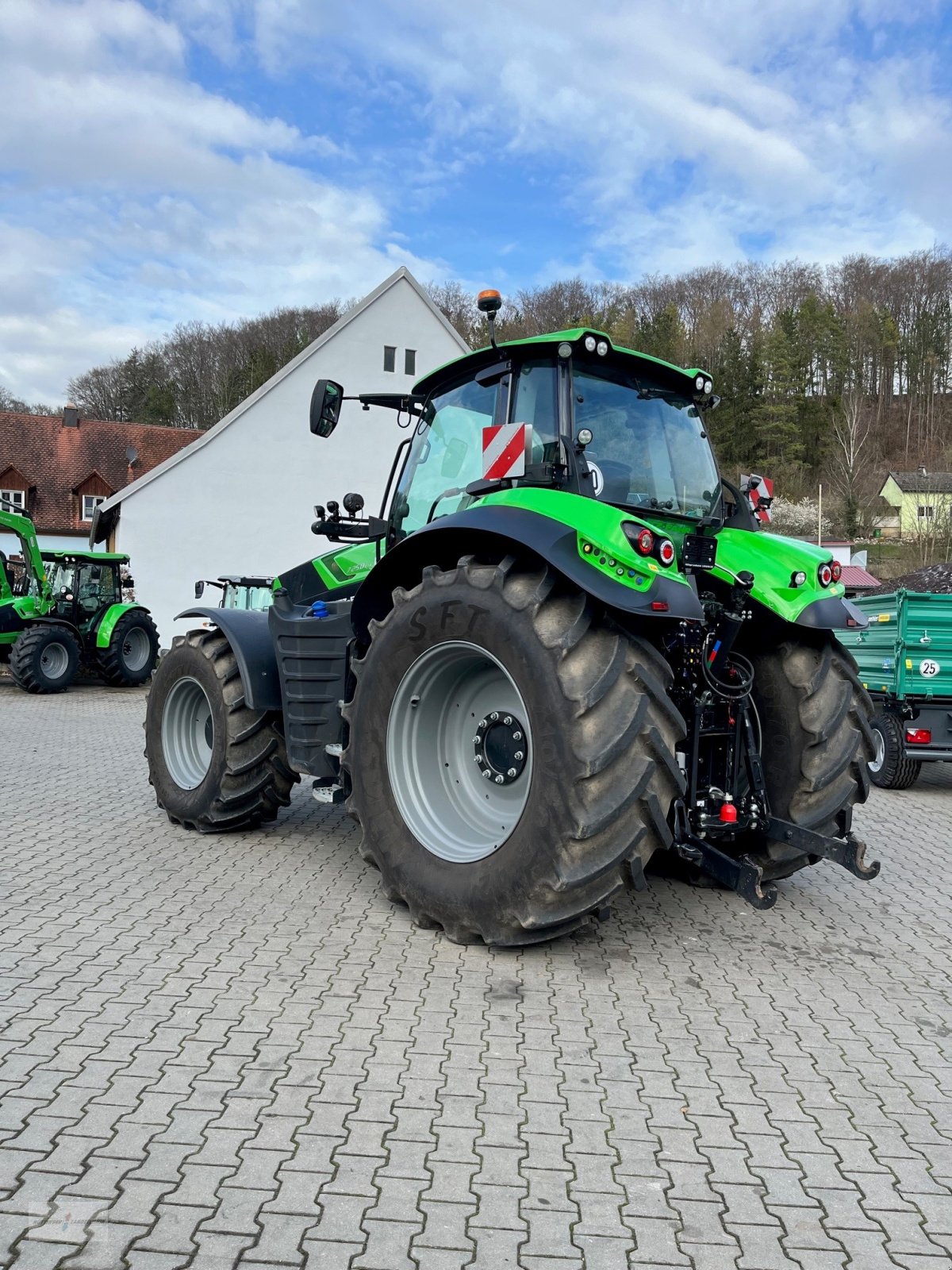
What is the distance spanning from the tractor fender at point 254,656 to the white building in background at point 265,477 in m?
18.7

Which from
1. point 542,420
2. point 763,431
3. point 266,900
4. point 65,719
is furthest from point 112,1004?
point 763,431

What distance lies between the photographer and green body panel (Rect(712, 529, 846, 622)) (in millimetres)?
4441

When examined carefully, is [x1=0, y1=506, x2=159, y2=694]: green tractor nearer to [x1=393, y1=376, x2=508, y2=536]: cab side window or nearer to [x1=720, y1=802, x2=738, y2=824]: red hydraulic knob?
[x1=393, y1=376, x2=508, y2=536]: cab side window

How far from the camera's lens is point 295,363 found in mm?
25188

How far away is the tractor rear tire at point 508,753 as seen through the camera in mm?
3707

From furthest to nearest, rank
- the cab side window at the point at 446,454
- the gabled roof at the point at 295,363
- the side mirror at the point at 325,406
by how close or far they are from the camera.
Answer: the gabled roof at the point at 295,363 → the side mirror at the point at 325,406 → the cab side window at the point at 446,454

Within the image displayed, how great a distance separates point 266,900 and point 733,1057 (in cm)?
243

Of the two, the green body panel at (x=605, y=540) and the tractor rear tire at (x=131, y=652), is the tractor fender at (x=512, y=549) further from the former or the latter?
the tractor rear tire at (x=131, y=652)

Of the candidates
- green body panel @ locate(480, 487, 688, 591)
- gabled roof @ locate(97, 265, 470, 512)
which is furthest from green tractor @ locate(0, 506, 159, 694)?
green body panel @ locate(480, 487, 688, 591)

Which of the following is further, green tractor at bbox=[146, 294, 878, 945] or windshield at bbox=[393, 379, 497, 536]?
windshield at bbox=[393, 379, 497, 536]

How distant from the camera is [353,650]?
17.0ft

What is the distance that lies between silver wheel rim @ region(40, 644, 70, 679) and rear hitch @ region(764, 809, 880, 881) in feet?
47.5

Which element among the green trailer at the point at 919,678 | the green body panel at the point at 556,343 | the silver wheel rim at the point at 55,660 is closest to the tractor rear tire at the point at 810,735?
the green body panel at the point at 556,343

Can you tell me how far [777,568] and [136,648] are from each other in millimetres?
15235
